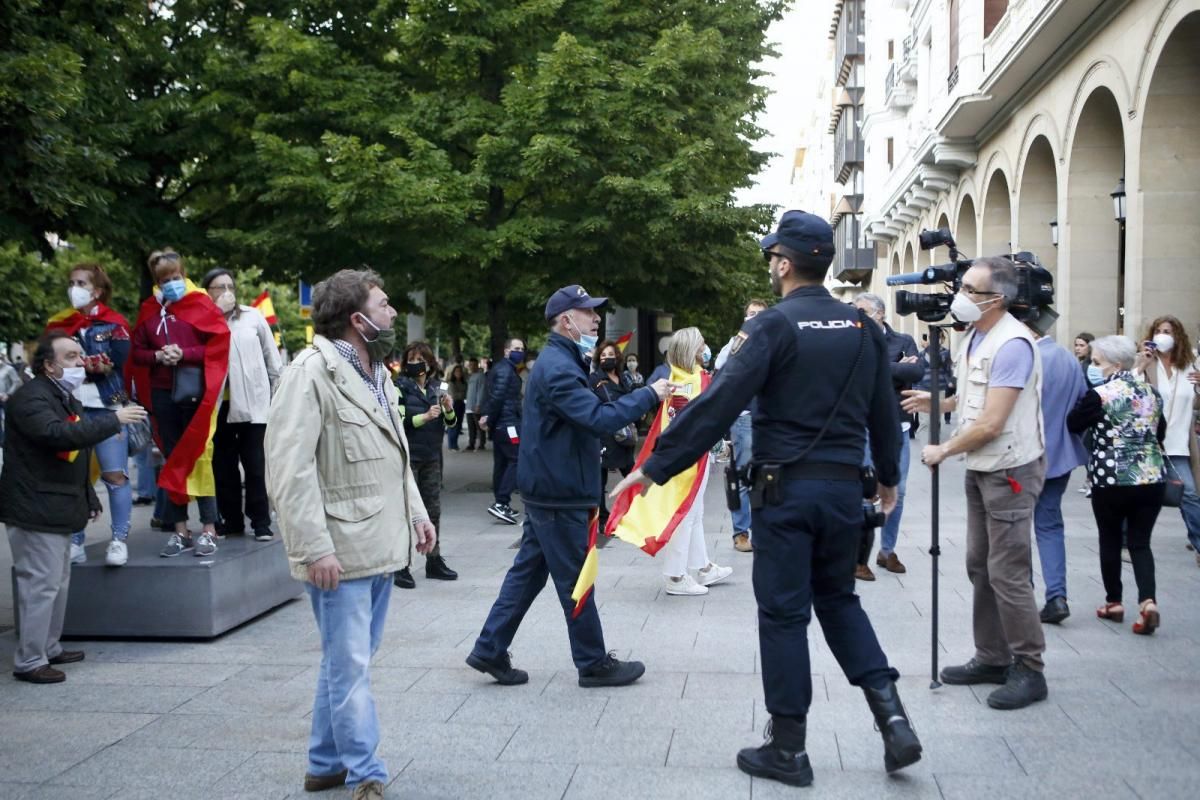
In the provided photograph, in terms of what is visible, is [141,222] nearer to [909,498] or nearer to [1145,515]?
[909,498]

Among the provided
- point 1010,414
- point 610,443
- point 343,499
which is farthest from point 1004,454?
point 610,443

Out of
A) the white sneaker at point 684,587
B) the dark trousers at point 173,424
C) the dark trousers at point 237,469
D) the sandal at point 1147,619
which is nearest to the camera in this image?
the sandal at point 1147,619

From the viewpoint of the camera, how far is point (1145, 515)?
753 cm

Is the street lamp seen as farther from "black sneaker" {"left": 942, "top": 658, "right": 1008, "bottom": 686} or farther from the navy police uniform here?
the navy police uniform

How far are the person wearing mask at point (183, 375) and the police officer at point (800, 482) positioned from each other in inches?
158

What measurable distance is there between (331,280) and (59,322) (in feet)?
14.6

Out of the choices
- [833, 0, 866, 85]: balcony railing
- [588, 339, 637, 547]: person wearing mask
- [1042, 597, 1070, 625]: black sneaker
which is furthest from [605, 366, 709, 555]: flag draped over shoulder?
Result: [833, 0, 866, 85]: balcony railing

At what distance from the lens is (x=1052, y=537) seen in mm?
7820

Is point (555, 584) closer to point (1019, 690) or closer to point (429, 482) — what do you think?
point (1019, 690)

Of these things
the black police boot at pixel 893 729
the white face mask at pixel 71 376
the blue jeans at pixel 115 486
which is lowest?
the black police boot at pixel 893 729

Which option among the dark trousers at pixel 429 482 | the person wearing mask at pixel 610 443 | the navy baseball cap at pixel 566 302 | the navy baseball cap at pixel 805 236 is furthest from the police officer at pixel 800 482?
the dark trousers at pixel 429 482

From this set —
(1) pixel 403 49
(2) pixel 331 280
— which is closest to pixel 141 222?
(1) pixel 403 49

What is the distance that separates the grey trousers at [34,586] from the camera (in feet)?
21.9

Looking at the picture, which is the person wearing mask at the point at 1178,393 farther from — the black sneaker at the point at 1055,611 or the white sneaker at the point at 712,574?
the white sneaker at the point at 712,574
